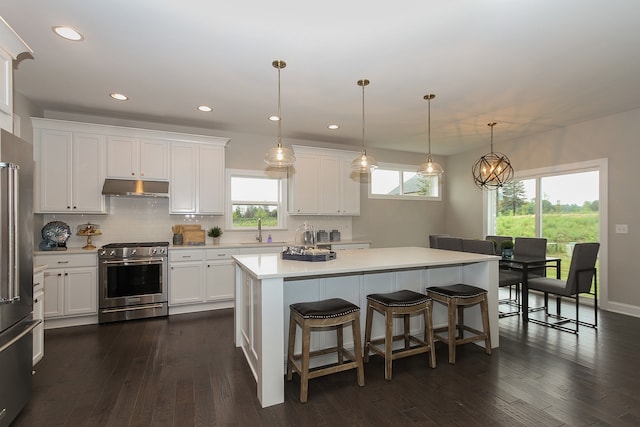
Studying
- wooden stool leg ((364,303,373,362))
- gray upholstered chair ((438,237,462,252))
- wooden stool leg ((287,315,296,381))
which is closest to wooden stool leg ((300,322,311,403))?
wooden stool leg ((287,315,296,381))

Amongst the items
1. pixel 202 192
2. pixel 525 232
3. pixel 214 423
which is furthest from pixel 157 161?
pixel 525 232

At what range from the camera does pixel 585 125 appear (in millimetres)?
4773

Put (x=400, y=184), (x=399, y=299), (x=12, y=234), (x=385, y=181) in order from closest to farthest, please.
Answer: (x=12, y=234)
(x=399, y=299)
(x=385, y=181)
(x=400, y=184)

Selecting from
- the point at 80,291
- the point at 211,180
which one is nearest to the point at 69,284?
the point at 80,291

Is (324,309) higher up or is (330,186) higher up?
(330,186)

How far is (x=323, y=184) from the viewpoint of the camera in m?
5.59

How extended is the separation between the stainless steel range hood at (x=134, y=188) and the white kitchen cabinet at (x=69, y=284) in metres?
0.84

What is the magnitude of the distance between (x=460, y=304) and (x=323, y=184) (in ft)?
10.5

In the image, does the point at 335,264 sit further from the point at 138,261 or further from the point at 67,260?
the point at 67,260

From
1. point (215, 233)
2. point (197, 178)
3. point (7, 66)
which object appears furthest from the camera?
point (215, 233)

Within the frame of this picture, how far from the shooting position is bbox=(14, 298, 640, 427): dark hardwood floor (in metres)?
2.12

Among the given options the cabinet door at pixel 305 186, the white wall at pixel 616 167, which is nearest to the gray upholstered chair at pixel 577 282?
the white wall at pixel 616 167

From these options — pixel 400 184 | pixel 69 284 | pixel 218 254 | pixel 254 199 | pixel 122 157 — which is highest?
pixel 122 157

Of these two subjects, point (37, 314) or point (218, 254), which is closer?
point (37, 314)
